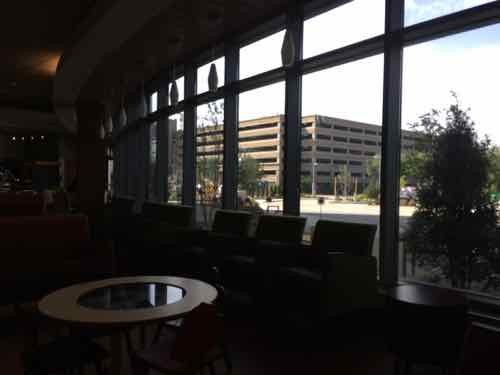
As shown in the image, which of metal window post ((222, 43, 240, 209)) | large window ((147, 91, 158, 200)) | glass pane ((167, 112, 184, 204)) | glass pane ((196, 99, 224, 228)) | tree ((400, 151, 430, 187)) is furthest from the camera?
large window ((147, 91, 158, 200))

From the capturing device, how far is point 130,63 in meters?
7.67

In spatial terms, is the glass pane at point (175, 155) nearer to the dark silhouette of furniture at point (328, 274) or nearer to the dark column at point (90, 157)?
the dark column at point (90, 157)

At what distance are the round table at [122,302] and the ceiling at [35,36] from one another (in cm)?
403

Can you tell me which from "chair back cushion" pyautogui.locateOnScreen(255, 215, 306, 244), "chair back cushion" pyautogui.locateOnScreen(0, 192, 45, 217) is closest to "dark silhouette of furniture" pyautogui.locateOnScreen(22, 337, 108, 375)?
"chair back cushion" pyautogui.locateOnScreen(255, 215, 306, 244)

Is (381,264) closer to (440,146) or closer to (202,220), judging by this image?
(440,146)

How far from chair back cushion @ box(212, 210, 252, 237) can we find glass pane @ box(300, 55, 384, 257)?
80 centimetres

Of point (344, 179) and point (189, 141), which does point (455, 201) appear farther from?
point (189, 141)

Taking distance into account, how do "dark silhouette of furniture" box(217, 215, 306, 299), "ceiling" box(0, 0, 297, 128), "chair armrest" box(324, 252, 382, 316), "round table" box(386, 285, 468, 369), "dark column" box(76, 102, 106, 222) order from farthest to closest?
1. "dark column" box(76, 102, 106, 222)
2. "ceiling" box(0, 0, 297, 128)
3. "dark silhouette of furniture" box(217, 215, 306, 299)
4. "chair armrest" box(324, 252, 382, 316)
5. "round table" box(386, 285, 468, 369)

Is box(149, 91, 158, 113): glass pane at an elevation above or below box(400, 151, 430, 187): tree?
above

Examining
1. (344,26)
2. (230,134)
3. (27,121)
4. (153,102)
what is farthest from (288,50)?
(27,121)

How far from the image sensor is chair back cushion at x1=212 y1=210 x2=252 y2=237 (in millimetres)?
5516

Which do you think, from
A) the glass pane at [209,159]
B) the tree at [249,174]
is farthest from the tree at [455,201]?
the glass pane at [209,159]

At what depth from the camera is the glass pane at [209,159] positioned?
7309 millimetres

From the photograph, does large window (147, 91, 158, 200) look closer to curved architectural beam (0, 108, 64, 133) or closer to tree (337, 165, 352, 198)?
tree (337, 165, 352, 198)
